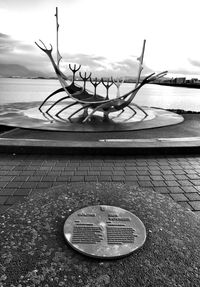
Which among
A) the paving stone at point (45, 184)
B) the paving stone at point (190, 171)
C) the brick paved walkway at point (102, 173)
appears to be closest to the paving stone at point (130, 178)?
the brick paved walkway at point (102, 173)

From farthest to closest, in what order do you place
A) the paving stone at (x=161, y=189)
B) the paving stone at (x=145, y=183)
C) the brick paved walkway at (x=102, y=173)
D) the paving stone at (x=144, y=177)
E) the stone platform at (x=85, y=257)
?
the paving stone at (x=144, y=177) → the paving stone at (x=145, y=183) → the paving stone at (x=161, y=189) → the brick paved walkway at (x=102, y=173) → the stone platform at (x=85, y=257)

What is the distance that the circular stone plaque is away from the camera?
2453 mm

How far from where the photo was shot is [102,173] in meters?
4.84

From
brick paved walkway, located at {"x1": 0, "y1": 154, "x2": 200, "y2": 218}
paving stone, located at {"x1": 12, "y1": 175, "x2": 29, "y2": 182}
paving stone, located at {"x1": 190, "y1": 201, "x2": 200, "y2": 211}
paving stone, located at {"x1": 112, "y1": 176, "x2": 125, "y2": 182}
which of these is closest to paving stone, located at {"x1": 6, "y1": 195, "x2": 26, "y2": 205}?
brick paved walkway, located at {"x1": 0, "y1": 154, "x2": 200, "y2": 218}

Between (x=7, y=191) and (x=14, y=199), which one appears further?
(x=7, y=191)

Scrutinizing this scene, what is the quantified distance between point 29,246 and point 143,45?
8.76 meters

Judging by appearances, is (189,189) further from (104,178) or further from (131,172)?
(104,178)

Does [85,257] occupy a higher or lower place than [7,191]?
higher

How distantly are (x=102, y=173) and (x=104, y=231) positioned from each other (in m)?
2.17

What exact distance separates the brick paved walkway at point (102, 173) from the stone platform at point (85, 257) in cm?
62

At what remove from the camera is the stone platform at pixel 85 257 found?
218 centimetres

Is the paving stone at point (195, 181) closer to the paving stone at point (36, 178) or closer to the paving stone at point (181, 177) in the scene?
the paving stone at point (181, 177)

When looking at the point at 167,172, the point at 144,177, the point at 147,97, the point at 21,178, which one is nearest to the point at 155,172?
the point at 167,172

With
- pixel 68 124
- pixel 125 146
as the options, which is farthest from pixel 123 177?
pixel 68 124
